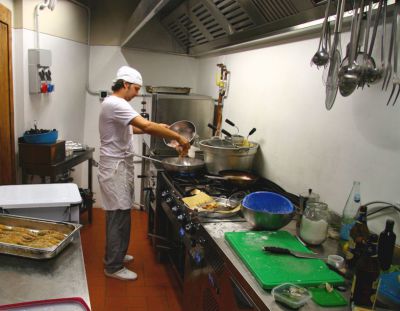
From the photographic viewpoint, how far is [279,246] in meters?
1.32

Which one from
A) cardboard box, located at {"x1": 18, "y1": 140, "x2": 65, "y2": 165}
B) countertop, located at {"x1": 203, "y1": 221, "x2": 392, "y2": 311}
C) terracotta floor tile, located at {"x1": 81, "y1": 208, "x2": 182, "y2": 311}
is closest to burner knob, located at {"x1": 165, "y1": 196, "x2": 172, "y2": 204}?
countertop, located at {"x1": 203, "y1": 221, "x2": 392, "y2": 311}

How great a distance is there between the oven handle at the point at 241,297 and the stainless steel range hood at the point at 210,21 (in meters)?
1.24

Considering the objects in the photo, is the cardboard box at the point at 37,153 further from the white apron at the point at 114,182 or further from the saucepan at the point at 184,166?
the saucepan at the point at 184,166

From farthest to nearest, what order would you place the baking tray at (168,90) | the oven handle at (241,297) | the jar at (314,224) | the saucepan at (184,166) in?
the baking tray at (168,90)
the saucepan at (184,166)
the jar at (314,224)
the oven handle at (241,297)

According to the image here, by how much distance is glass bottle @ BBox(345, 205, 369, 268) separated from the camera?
1.20 meters

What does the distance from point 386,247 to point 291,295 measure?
14.9 inches

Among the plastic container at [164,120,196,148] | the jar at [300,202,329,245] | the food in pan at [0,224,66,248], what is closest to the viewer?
the food in pan at [0,224,66,248]

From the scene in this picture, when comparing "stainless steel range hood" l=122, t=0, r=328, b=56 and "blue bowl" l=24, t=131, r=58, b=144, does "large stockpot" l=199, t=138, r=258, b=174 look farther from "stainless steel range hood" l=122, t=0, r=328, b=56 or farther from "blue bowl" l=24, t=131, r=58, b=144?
"blue bowl" l=24, t=131, r=58, b=144

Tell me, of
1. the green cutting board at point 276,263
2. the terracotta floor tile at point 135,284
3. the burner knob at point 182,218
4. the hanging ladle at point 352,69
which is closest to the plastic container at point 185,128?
the terracotta floor tile at point 135,284

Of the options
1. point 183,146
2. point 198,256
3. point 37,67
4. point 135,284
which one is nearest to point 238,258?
point 198,256

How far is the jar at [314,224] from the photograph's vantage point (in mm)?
1348

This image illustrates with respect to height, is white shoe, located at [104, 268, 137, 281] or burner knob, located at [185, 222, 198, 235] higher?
burner knob, located at [185, 222, 198, 235]

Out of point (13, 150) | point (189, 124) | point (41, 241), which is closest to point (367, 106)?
point (41, 241)

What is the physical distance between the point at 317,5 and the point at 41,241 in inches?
60.3
